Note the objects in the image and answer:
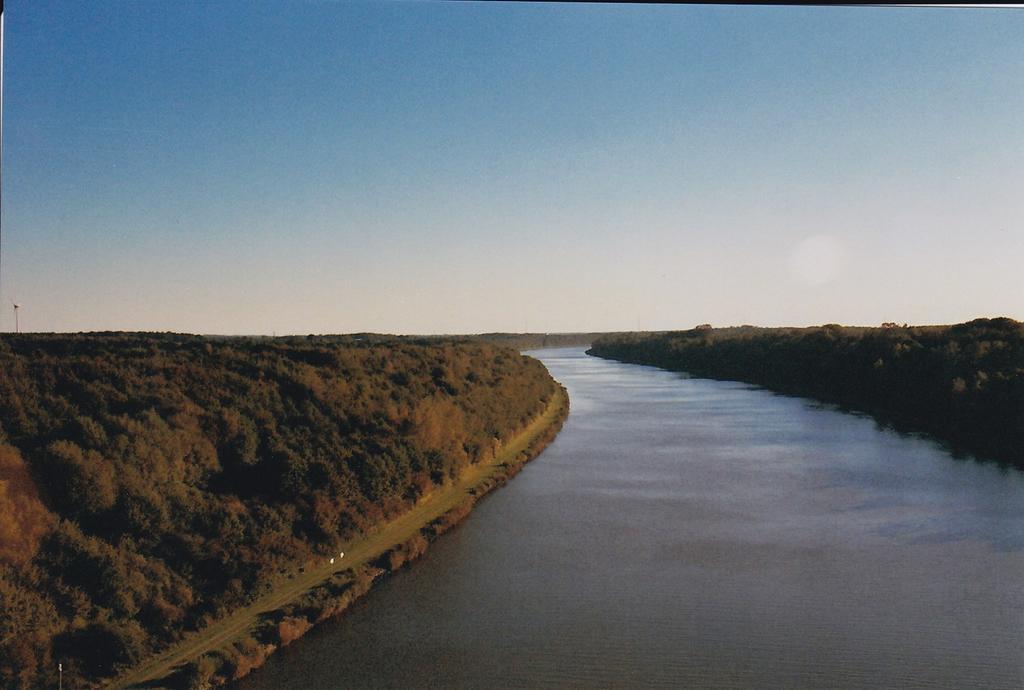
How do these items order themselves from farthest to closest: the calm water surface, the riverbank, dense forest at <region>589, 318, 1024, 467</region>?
1. dense forest at <region>589, 318, 1024, 467</region>
2. the calm water surface
3. the riverbank

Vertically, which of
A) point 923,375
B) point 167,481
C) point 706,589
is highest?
point 923,375

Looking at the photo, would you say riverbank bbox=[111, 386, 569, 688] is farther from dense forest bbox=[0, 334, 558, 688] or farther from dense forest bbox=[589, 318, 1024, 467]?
dense forest bbox=[589, 318, 1024, 467]

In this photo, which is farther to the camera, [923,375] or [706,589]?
[923,375]

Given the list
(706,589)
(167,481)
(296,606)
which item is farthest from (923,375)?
(167,481)

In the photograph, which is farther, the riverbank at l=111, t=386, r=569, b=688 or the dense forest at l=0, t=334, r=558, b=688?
the dense forest at l=0, t=334, r=558, b=688

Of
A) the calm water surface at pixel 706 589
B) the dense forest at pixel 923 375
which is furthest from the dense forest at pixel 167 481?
the dense forest at pixel 923 375

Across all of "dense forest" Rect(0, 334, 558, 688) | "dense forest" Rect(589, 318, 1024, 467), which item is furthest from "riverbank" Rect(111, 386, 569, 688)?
"dense forest" Rect(589, 318, 1024, 467)

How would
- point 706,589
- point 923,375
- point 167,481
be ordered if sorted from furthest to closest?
point 923,375 < point 167,481 < point 706,589

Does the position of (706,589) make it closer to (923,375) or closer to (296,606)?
(296,606)
